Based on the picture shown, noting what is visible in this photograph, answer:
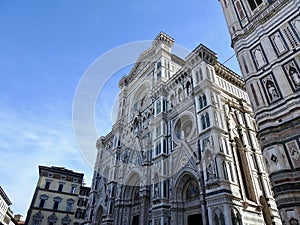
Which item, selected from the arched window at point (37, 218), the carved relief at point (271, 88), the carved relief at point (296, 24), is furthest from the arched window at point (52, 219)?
the carved relief at point (296, 24)

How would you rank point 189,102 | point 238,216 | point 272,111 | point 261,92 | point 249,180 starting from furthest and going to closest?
point 189,102 < point 249,180 < point 238,216 < point 261,92 < point 272,111

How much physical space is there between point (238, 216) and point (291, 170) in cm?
479

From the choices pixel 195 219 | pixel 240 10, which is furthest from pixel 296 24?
pixel 195 219

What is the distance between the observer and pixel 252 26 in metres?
12.6

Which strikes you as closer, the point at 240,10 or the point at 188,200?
the point at 240,10

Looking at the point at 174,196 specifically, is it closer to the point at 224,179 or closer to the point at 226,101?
the point at 224,179

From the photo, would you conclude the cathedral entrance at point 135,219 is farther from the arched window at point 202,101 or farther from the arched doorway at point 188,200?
the arched window at point 202,101

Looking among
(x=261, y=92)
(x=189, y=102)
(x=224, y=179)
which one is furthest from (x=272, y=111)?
(x=189, y=102)

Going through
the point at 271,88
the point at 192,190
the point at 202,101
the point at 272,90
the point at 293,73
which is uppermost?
the point at 202,101

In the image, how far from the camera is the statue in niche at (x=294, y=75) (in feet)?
30.8

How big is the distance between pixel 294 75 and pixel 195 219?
35.2 feet

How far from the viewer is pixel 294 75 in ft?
31.5

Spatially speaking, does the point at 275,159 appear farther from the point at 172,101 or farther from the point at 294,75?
the point at 172,101

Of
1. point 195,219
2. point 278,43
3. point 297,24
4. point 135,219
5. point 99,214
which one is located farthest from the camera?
point 99,214
